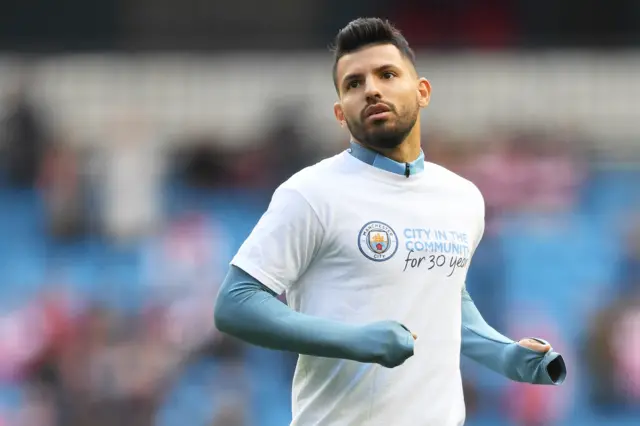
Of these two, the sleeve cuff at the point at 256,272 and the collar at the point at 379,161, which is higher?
the collar at the point at 379,161

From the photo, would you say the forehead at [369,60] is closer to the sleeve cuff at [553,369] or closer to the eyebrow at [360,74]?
the eyebrow at [360,74]

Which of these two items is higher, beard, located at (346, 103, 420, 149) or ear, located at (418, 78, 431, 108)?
ear, located at (418, 78, 431, 108)

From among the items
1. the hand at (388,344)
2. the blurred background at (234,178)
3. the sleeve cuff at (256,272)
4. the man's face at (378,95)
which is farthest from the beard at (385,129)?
→ the blurred background at (234,178)

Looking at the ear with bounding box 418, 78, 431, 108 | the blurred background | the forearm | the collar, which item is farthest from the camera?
the blurred background

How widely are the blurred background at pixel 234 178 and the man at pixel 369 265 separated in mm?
6756

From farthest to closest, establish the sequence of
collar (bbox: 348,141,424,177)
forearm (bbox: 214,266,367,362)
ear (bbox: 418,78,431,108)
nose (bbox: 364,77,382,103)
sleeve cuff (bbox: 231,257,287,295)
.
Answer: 1. ear (bbox: 418,78,431,108)
2. collar (bbox: 348,141,424,177)
3. nose (bbox: 364,77,382,103)
4. sleeve cuff (bbox: 231,257,287,295)
5. forearm (bbox: 214,266,367,362)

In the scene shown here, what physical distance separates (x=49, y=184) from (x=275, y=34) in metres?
3.52

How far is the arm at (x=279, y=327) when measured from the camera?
3719 millimetres

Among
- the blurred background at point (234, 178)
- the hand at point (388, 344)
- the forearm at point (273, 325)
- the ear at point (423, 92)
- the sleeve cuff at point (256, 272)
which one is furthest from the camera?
the blurred background at point (234, 178)

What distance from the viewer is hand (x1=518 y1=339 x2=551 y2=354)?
4195mm

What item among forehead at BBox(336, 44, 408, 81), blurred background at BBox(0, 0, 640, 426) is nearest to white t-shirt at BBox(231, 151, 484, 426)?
forehead at BBox(336, 44, 408, 81)

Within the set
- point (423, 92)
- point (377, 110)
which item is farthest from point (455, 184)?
point (377, 110)

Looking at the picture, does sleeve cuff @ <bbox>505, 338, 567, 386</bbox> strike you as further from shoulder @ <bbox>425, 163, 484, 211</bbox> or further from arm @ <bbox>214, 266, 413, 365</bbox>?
arm @ <bbox>214, 266, 413, 365</bbox>

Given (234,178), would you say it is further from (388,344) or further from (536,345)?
(388,344)
